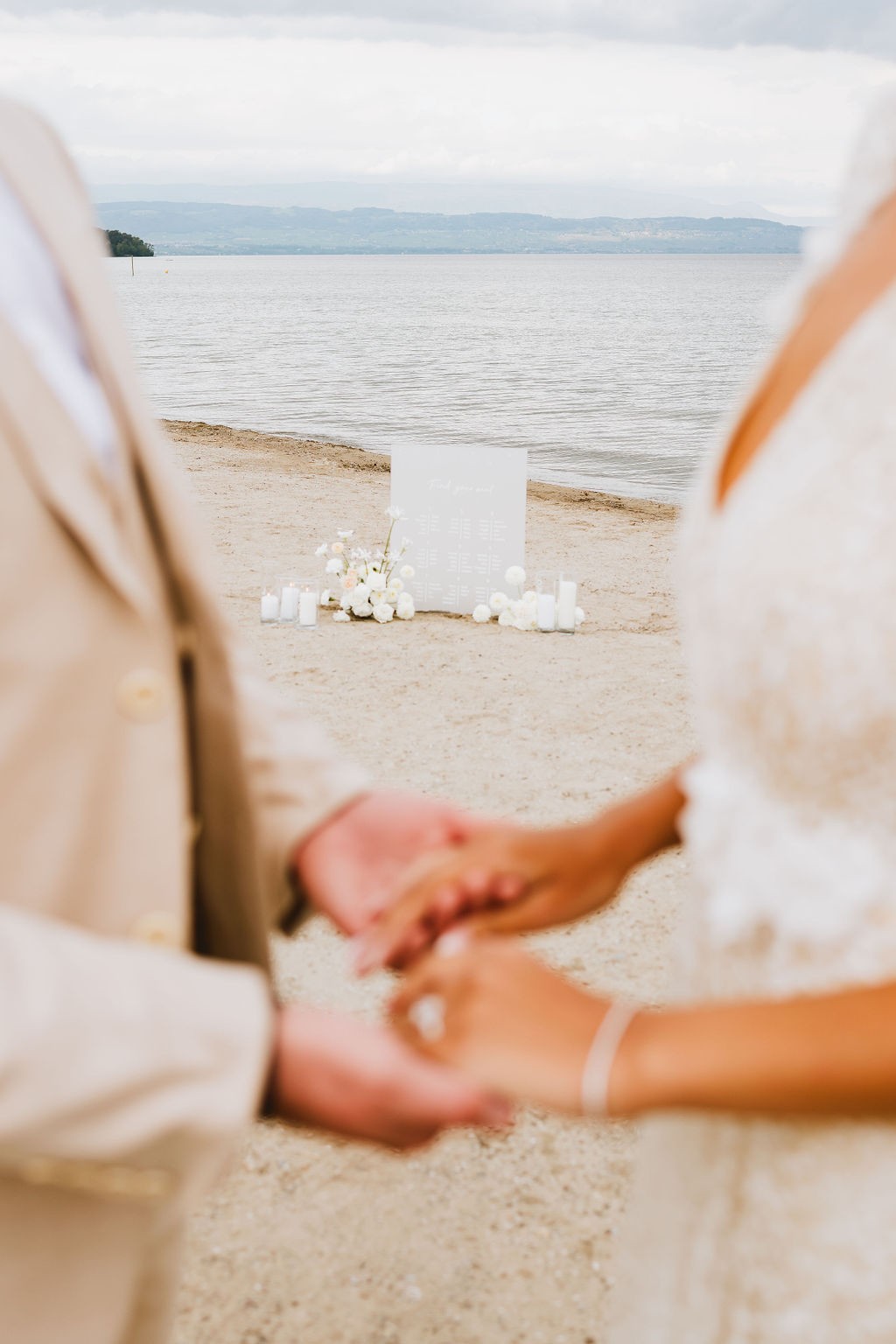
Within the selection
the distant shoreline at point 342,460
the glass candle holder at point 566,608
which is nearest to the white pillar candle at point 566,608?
the glass candle holder at point 566,608

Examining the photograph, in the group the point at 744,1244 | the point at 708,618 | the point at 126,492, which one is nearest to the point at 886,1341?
the point at 744,1244

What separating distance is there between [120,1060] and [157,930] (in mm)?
188


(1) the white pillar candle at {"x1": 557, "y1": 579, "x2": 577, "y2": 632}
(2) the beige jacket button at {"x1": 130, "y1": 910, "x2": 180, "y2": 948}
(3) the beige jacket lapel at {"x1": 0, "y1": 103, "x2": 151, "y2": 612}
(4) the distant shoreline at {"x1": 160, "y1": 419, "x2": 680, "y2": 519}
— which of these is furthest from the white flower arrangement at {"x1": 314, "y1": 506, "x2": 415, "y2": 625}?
(2) the beige jacket button at {"x1": 130, "y1": 910, "x2": 180, "y2": 948}

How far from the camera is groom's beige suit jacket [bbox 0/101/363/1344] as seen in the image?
3.51ft

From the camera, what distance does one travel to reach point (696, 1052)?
3.66 ft

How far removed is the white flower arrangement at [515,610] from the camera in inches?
302

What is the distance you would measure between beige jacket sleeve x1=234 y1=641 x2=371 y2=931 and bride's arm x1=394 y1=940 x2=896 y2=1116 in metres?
0.48

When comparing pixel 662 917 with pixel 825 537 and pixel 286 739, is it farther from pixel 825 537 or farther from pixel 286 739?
pixel 825 537

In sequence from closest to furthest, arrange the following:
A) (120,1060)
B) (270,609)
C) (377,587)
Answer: (120,1060) → (377,587) → (270,609)

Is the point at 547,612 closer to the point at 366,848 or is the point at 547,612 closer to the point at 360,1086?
the point at 366,848

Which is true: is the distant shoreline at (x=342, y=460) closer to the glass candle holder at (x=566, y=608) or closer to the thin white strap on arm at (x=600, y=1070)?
the glass candle holder at (x=566, y=608)

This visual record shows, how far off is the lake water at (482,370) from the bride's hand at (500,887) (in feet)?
2.44

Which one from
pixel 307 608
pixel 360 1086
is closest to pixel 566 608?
pixel 307 608

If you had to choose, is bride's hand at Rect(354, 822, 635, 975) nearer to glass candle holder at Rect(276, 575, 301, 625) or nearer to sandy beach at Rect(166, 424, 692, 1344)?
sandy beach at Rect(166, 424, 692, 1344)
